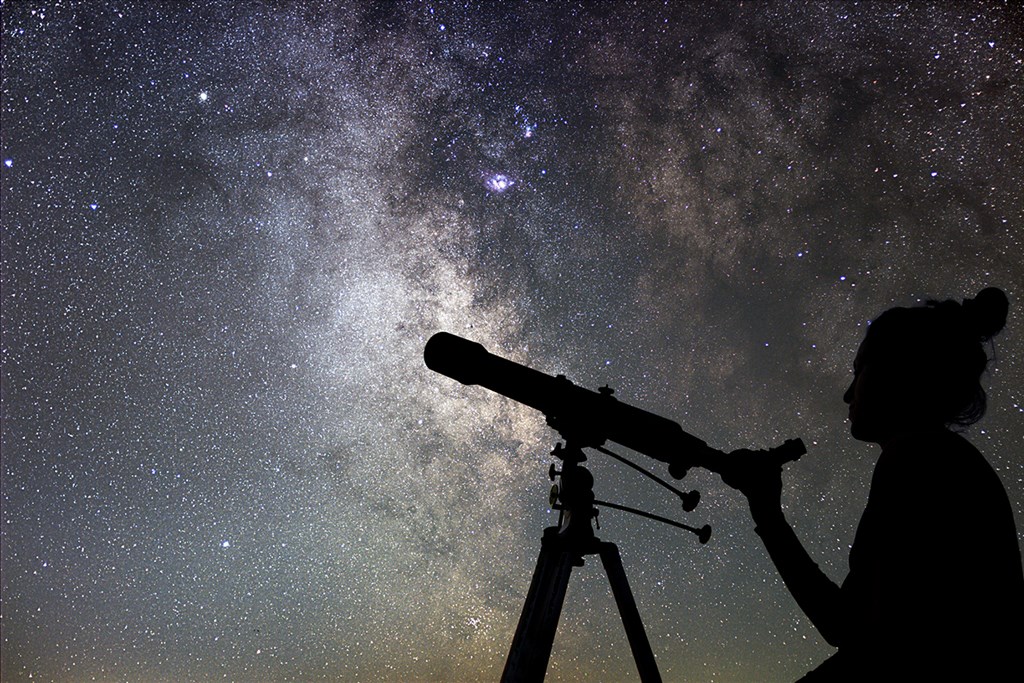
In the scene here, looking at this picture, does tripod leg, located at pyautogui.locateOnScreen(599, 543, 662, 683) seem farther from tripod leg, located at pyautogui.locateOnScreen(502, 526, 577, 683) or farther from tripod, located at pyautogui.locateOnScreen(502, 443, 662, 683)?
tripod leg, located at pyautogui.locateOnScreen(502, 526, 577, 683)

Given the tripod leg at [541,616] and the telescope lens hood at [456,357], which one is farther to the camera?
the telescope lens hood at [456,357]

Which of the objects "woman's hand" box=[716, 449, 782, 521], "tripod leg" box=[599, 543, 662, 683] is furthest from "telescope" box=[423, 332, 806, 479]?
"tripod leg" box=[599, 543, 662, 683]

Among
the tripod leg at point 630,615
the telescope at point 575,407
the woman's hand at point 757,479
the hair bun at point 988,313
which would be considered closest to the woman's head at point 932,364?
the hair bun at point 988,313

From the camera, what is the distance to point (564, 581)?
2.04 meters

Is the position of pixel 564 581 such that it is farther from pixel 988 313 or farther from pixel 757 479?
pixel 988 313

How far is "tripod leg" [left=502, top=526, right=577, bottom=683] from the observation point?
191 centimetres

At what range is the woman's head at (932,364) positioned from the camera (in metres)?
1.75

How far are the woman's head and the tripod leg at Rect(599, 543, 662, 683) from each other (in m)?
0.85

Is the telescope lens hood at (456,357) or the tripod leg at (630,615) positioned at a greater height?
the telescope lens hood at (456,357)

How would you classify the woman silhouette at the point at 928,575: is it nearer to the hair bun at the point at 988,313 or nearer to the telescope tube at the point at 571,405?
the hair bun at the point at 988,313

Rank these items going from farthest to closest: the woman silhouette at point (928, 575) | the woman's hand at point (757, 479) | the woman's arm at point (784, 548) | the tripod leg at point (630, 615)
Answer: the tripod leg at point (630, 615) < the woman's hand at point (757, 479) < the woman's arm at point (784, 548) < the woman silhouette at point (928, 575)

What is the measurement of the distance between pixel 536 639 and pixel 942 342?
136cm

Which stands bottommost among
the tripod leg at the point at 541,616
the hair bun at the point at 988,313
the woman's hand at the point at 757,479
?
the tripod leg at the point at 541,616

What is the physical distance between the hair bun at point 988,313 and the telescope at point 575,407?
0.75m
